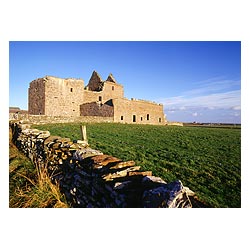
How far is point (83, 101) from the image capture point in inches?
1055

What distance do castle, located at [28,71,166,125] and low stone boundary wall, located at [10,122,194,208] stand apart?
63.7 feet

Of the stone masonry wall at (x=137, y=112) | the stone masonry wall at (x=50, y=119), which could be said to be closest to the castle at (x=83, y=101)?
the stone masonry wall at (x=137, y=112)

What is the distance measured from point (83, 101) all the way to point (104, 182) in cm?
2415

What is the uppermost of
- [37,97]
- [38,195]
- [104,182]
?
[37,97]

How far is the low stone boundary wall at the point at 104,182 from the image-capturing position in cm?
289

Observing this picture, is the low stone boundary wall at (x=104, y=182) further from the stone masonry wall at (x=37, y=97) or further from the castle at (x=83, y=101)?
the castle at (x=83, y=101)

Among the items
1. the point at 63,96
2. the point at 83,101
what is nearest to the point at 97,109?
the point at 83,101

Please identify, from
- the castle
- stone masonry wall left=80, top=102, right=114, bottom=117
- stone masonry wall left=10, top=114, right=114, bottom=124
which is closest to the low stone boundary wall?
stone masonry wall left=10, top=114, right=114, bottom=124

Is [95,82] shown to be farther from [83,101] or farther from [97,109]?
[97,109]

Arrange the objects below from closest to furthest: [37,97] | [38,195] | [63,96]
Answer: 1. [38,195]
2. [37,97]
3. [63,96]
